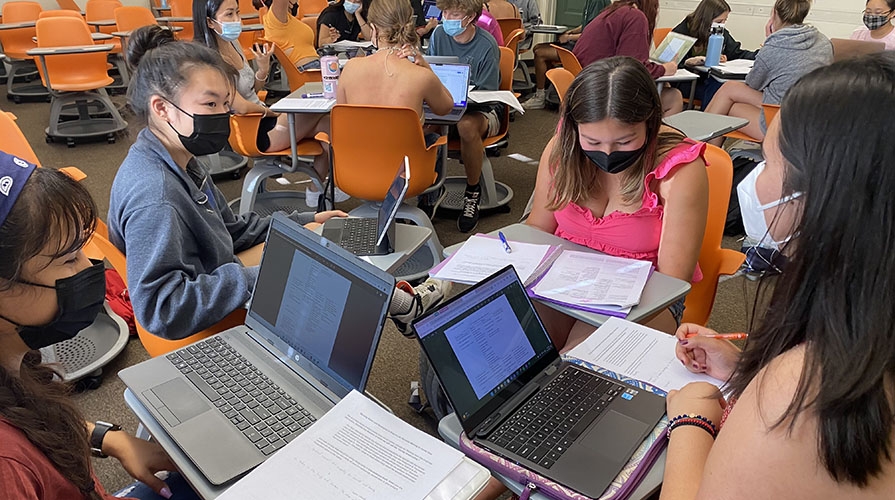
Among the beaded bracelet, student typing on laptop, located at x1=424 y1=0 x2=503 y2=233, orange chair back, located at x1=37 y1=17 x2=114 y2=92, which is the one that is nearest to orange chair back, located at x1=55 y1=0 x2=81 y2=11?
orange chair back, located at x1=37 y1=17 x2=114 y2=92

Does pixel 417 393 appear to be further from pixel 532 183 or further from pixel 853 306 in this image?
pixel 532 183

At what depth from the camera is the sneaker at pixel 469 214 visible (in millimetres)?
3736

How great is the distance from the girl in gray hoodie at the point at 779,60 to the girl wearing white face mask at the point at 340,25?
3.25 meters

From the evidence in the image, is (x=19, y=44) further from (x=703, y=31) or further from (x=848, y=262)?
(x=848, y=262)

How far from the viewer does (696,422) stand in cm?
101

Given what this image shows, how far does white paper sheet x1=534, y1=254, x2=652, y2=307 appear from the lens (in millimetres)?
1498

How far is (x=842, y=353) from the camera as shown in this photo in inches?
27.9

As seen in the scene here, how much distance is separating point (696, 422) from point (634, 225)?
0.88 metres

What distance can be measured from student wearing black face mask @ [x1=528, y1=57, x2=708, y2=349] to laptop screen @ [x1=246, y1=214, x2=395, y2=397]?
2.66 ft

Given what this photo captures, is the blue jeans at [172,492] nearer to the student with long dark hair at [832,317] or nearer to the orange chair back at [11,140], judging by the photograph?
the student with long dark hair at [832,317]

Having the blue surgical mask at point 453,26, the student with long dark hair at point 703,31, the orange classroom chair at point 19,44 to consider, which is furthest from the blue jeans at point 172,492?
the orange classroom chair at point 19,44

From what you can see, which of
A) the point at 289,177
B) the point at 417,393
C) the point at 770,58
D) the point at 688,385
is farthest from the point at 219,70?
the point at 770,58

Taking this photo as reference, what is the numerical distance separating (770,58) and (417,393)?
10.7ft

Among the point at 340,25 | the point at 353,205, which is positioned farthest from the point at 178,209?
the point at 340,25
